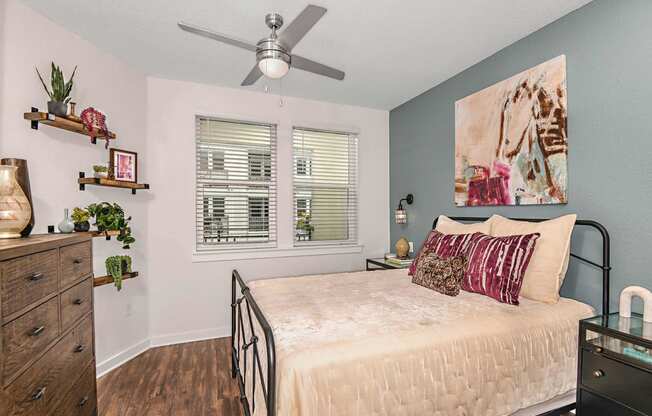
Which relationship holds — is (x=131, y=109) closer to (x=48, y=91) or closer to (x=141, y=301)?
(x=48, y=91)

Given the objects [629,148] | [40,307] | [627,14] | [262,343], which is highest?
[627,14]

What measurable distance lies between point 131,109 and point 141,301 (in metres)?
1.83

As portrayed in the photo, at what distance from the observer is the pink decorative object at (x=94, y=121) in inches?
94.0

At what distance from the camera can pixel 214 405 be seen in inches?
85.7

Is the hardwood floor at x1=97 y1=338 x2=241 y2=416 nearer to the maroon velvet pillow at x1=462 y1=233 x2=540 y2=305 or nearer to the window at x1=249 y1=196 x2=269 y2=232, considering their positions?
the window at x1=249 y1=196 x2=269 y2=232

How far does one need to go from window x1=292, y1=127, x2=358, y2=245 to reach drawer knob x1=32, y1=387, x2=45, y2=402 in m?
2.68

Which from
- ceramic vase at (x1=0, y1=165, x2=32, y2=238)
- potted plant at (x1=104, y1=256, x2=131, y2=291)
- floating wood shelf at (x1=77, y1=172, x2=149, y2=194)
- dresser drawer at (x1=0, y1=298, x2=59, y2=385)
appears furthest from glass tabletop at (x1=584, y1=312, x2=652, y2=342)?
floating wood shelf at (x1=77, y1=172, x2=149, y2=194)

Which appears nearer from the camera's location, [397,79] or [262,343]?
[262,343]

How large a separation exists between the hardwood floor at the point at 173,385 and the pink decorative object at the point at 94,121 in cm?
194

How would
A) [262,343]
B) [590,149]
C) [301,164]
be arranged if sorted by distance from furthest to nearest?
[301,164]
[590,149]
[262,343]

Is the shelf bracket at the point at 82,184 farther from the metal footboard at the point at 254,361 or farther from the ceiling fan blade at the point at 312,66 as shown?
the ceiling fan blade at the point at 312,66

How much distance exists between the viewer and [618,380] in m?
1.51

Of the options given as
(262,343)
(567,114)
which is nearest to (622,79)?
(567,114)

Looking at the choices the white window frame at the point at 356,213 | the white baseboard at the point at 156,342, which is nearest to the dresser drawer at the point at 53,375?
the white baseboard at the point at 156,342
